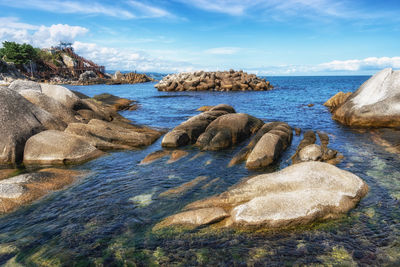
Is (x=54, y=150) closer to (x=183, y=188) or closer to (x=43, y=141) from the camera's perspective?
(x=43, y=141)

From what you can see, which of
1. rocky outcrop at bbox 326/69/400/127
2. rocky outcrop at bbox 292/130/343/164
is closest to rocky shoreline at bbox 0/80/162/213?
rocky outcrop at bbox 292/130/343/164

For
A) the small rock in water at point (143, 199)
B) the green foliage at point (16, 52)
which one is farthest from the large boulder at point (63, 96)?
the green foliage at point (16, 52)

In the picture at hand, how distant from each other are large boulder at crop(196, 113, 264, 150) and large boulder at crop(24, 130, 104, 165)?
611 centimetres

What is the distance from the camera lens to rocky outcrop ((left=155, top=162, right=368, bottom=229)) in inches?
264

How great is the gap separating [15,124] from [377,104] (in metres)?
22.4

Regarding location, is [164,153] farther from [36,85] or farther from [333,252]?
[36,85]

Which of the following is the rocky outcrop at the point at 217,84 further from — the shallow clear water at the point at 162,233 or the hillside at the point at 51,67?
the shallow clear water at the point at 162,233

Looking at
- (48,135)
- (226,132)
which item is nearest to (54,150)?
(48,135)

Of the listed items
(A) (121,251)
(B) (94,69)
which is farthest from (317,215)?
(B) (94,69)

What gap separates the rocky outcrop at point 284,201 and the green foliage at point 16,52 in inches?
3965

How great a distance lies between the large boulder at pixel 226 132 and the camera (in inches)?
563

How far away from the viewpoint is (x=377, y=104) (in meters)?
18.1

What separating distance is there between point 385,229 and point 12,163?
14.7m

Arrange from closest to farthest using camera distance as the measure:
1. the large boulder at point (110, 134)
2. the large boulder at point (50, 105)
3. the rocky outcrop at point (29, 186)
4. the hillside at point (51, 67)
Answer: the rocky outcrop at point (29, 186) → the large boulder at point (110, 134) → the large boulder at point (50, 105) → the hillside at point (51, 67)
